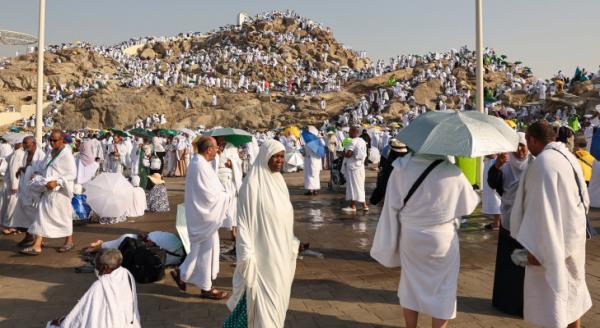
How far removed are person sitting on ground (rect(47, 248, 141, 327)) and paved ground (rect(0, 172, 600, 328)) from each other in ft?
3.32

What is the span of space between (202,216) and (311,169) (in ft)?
26.0

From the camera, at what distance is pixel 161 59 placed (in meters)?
74.2

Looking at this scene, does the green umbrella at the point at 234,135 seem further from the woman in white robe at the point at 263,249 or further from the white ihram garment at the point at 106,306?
the white ihram garment at the point at 106,306

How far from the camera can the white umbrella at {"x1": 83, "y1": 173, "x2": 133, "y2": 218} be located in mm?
8633

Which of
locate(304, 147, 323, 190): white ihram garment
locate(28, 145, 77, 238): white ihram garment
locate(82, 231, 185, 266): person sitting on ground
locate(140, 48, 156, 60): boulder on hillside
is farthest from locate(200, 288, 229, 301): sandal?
locate(140, 48, 156, 60): boulder on hillside

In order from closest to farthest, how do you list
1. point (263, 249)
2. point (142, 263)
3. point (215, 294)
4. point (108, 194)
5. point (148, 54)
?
point (263, 249), point (215, 294), point (142, 263), point (108, 194), point (148, 54)

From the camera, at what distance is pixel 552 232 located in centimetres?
317

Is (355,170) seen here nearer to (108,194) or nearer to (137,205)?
(137,205)

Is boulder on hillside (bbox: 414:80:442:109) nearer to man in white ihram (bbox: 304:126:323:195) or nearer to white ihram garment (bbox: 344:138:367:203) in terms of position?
man in white ihram (bbox: 304:126:323:195)

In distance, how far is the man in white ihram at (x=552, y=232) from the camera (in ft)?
10.5

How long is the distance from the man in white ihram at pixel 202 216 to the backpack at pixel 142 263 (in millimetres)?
636

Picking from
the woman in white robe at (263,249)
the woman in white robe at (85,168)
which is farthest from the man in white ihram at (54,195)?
the woman in white robe at (263,249)

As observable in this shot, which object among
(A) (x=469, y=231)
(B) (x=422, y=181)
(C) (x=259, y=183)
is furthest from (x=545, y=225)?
(A) (x=469, y=231)

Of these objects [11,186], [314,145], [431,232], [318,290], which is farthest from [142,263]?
[314,145]
